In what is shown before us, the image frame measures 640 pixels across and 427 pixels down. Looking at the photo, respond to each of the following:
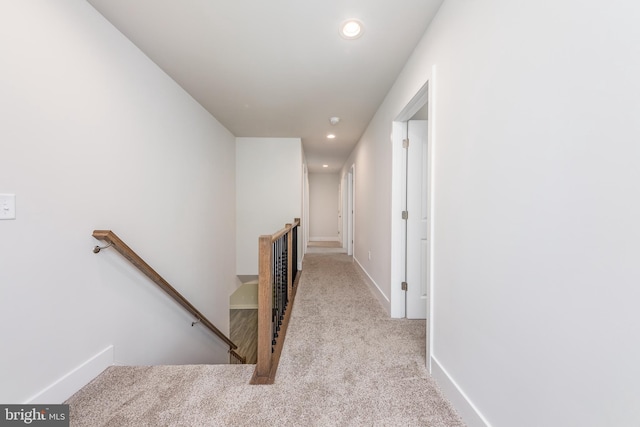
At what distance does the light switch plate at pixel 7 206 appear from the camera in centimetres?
117

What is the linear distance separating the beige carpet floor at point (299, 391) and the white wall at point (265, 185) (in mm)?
2712

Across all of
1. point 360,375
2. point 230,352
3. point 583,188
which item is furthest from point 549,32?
point 230,352

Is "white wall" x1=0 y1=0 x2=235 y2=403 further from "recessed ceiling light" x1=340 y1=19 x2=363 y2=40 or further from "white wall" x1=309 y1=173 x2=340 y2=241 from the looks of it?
"white wall" x1=309 y1=173 x2=340 y2=241

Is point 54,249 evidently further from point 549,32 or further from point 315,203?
point 315,203

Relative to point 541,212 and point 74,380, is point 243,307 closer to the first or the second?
point 74,380

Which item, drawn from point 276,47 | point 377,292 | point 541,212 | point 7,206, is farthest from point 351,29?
point 377,292

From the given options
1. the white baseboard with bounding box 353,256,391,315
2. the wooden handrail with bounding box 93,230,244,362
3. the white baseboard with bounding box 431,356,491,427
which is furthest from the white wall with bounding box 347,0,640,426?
the wooden handrail with bounding box 93,230,244,362

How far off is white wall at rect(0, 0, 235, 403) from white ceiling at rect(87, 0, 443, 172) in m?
0.28

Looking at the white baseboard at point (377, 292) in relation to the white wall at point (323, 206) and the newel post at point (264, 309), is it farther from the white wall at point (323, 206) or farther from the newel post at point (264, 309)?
the white wall at point (323, 206)

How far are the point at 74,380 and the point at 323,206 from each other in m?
7.79

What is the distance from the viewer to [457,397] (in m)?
1.32

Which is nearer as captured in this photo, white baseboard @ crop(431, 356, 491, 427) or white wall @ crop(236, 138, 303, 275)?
white baseboard @ crop(431, 356, 491, 427)

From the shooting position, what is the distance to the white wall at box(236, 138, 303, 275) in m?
4.62

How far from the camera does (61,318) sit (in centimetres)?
142
